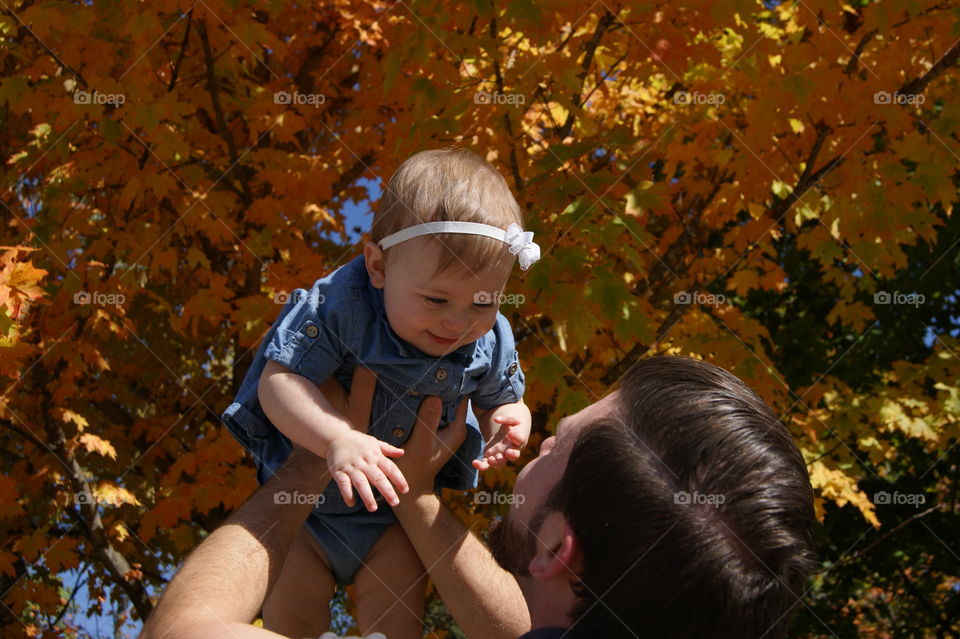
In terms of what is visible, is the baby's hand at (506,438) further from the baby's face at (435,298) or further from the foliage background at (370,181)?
the foliage background at (370,181)

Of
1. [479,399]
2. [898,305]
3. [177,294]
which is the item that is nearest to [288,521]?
[479,399]

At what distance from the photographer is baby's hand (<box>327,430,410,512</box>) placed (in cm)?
180

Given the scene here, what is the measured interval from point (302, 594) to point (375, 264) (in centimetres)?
86

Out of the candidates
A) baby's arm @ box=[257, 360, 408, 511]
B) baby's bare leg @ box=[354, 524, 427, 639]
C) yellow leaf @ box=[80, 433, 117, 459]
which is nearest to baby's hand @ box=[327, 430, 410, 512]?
baby's arm @ box=[257, 360, 408, 511]

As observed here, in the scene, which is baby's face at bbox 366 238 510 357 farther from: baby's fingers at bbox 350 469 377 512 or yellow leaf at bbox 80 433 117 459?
yellow leaf at bbox 80 433 117 459

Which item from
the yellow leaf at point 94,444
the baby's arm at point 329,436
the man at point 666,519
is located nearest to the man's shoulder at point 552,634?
the man at point 666,519

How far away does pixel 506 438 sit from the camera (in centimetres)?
225

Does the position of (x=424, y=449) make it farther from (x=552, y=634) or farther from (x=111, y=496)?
(x=111, y=496)

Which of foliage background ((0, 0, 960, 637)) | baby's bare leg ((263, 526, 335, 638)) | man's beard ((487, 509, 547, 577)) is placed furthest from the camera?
foliage background ((0, 0, 960, 637))

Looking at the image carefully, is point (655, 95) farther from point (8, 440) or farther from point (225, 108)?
point (8, 440)

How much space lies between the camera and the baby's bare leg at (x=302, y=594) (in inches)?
92.2

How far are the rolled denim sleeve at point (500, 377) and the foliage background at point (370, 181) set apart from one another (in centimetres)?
110

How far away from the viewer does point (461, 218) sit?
215 cm

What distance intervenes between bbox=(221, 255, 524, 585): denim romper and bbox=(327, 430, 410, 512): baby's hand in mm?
304
